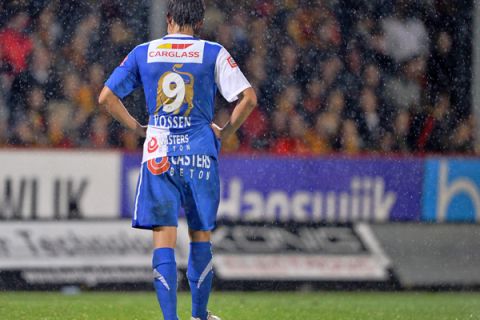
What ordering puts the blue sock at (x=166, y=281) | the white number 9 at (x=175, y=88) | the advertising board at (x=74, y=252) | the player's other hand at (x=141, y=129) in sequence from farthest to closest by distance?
the advertising board at (x=74, y=252), the player's other hand at (x=141, y=129), the white number 9 at (x=175, y=88), the blue sock at (x=166, y=281)

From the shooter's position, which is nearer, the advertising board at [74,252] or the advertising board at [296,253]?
the advertising board at [74,252]

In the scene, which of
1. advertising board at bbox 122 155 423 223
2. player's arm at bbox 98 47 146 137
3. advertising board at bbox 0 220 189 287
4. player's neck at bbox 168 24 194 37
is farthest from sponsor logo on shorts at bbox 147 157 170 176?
advertising board at bbox 122 155 423 223

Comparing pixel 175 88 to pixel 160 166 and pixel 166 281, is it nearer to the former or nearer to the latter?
pixel 160 166

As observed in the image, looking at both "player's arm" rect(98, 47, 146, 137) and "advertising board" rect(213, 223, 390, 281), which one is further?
"advertising board" rect(213, 223, 390, 281)

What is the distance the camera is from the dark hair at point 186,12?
5777 mm

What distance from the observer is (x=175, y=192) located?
227 inches

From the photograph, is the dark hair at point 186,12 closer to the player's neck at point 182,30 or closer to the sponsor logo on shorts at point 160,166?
the player's neck at point 182,30

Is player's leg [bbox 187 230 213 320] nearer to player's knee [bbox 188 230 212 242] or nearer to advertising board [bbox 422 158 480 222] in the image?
player's knee [bbox 188 230 212 242]

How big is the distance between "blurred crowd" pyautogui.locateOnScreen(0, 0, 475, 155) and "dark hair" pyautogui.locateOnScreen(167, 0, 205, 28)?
429cm

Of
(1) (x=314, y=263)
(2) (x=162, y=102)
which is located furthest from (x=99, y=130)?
(2) (x=162, y=102)

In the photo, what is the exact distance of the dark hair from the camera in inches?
227

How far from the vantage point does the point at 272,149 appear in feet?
33.7

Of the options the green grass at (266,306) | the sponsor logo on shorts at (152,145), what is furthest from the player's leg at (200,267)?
the green grass at (266,306)

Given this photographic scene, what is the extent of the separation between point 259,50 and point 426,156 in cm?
186
